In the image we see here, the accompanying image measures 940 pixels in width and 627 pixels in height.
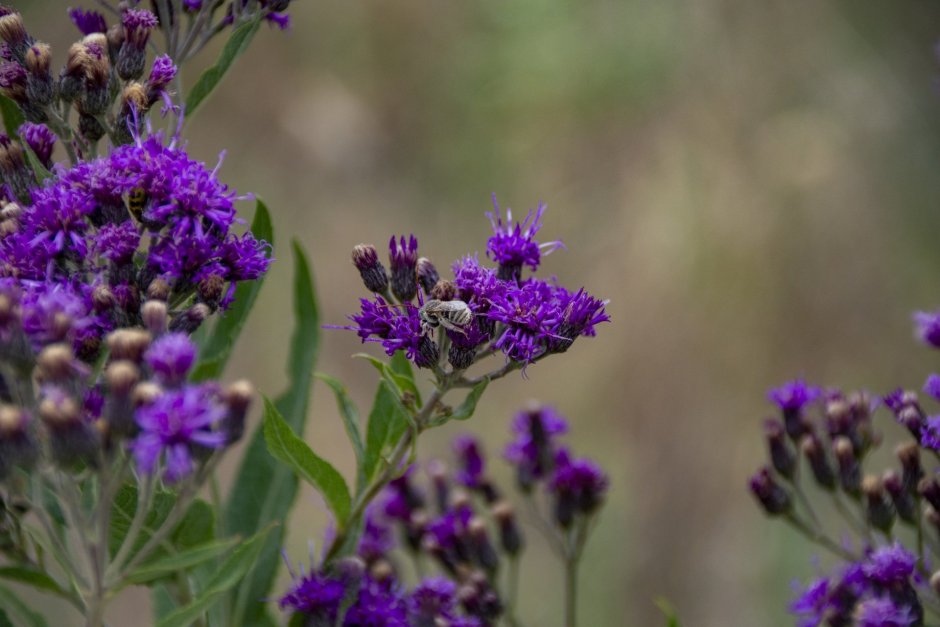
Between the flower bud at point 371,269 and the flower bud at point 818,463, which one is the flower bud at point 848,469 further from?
the flower bud at point 371,269

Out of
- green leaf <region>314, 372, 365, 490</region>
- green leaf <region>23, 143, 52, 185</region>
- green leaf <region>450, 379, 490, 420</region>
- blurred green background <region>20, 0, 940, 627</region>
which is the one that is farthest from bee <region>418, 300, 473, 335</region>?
blurred green background <region>20, 0, 940, 627</region>

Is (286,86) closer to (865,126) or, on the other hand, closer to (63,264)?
(865,126)

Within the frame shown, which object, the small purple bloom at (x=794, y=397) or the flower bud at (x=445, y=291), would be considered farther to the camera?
the small purple bloom at (x=794, y=397)

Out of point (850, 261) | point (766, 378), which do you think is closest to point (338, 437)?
point (766, 378)

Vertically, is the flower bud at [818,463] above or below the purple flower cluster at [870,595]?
above

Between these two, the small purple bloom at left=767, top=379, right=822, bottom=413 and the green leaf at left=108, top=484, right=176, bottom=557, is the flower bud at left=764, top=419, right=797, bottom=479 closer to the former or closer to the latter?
the small purple bloom at left=767, top=379, right=822, bottom=413

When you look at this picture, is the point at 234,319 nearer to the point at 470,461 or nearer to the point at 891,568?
the point at 470,461

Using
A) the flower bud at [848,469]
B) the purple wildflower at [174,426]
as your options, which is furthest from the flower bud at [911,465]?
the purple wildflower at [174,426]
